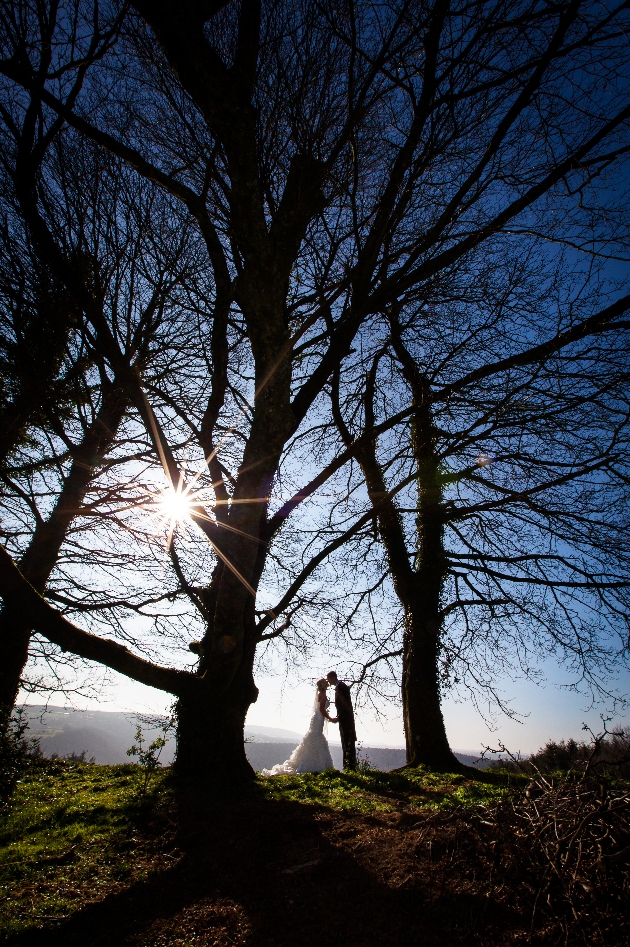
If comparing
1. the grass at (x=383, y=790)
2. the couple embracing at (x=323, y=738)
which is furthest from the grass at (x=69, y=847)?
the couple embracing at (x=323, y=738)

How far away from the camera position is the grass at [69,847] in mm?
2709

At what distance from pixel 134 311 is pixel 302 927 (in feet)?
20.9

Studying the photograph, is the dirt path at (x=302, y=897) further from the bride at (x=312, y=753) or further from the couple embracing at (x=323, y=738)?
the bride at (x=312, y=753)

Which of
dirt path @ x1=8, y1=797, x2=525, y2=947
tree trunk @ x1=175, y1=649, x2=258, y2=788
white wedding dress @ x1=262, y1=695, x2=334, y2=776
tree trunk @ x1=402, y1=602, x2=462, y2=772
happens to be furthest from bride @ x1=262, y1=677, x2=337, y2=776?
dirt path @ x1=8, y1=797, x2=525, y2=947

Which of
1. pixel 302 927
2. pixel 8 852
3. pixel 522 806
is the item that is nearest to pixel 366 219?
pixel 522 806

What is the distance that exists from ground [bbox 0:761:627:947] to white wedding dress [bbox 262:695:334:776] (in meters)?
7.54

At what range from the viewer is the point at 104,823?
402 centimetres

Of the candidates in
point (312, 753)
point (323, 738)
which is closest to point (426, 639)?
point (323, 738)

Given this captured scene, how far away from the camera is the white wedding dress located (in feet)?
36.2

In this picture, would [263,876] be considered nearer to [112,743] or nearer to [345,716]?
[345,716]

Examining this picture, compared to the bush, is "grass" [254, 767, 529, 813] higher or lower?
lower

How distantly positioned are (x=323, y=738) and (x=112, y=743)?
329 feet

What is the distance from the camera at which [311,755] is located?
440 inches

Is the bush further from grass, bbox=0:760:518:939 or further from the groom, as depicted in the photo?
the groom
